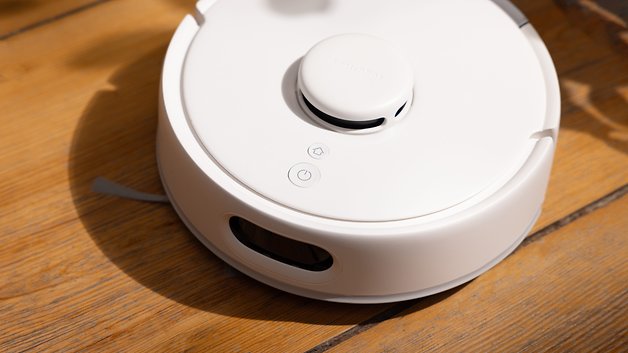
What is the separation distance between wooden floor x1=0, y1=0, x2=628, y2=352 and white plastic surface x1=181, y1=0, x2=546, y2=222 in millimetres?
153

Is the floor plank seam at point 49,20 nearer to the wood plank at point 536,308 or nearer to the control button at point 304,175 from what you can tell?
the control button at point 304,175

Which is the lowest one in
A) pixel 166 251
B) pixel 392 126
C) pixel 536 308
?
pixel 536 308

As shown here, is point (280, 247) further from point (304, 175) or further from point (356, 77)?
point (356, 77)

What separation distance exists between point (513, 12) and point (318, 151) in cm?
36

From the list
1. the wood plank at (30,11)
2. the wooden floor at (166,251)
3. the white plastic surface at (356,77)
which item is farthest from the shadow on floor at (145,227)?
the white plastic surface at (356,77)

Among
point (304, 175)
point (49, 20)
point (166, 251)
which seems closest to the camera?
point (304, 175)

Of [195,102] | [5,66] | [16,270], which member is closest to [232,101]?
[195,102]

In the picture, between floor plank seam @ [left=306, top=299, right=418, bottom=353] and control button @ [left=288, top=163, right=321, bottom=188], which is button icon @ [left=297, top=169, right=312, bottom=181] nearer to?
control button @ [left=288, top=163, right=321, bottom=188]

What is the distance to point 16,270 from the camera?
881 millimetres

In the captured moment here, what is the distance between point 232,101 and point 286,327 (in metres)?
0.26

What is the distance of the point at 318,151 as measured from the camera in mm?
817

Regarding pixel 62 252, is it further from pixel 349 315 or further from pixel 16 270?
pixel 349 315

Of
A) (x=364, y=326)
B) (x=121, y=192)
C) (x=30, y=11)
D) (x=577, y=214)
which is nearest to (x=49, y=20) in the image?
(x=30, y=11)

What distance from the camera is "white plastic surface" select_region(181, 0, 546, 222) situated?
786 mm
